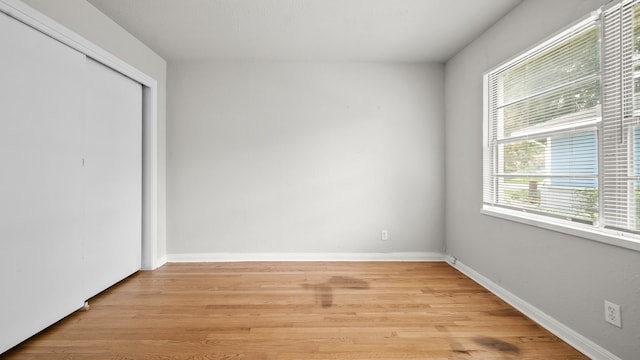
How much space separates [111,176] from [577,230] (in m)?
3.96

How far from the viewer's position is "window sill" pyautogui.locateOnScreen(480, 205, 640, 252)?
1565 mm

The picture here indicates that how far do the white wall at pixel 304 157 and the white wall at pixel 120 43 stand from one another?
12 cm

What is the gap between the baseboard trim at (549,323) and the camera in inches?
68.0

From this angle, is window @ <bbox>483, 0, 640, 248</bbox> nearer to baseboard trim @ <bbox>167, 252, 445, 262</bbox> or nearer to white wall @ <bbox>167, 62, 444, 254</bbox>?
white wall @ <bbox>167, 62, 444, 254</bbox>

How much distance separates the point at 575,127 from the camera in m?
1.93

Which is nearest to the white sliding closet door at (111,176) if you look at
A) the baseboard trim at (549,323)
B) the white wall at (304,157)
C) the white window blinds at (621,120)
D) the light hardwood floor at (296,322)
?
the light hardwood floor at (296,322)

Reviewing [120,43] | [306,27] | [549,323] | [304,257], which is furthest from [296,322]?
[120,43]

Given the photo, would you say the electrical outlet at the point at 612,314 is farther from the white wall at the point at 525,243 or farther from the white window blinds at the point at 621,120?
the white window blinds at the point at 621,120

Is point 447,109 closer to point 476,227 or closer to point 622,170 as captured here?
point 476,227

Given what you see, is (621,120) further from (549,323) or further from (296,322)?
(296,322)

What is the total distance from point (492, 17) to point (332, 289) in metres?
3.07

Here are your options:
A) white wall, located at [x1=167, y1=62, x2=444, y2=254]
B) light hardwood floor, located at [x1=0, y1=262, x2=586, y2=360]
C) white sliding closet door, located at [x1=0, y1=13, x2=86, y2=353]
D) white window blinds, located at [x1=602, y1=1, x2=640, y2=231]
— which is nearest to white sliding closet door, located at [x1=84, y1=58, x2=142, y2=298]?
white sliding closet door, located at [x1=0, y1=13, x2=86, y2=353]

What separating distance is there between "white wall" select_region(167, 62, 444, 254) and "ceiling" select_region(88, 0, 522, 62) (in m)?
0.27

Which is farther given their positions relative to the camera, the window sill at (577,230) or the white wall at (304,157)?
the white wall at (304,157)
